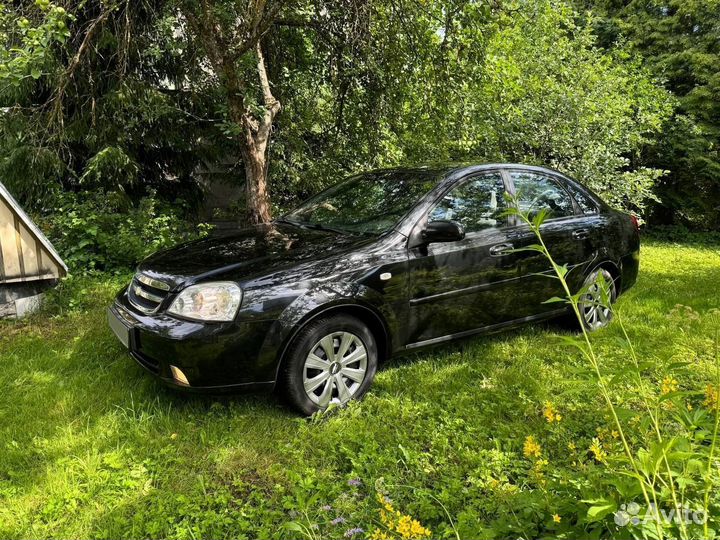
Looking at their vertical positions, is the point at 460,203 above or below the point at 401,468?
above

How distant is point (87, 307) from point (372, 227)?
314cm

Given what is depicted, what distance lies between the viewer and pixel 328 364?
303 cm

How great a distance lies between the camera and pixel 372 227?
3467 mm

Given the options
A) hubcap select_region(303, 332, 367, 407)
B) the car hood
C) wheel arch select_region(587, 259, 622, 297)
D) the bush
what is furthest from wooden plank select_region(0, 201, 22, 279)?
wheel arch select_region(587, 259, 622, 297)

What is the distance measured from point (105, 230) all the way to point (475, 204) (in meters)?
4.49

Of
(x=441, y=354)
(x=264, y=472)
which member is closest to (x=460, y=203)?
(x=441, y=354)

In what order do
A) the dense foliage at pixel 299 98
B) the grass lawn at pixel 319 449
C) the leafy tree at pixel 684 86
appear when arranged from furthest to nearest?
the leafy tree at pixel 684 86
the dense foliage at pixel 299 98
the grass lawn at pixel 319 449

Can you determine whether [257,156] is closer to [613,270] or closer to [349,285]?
[349,285]

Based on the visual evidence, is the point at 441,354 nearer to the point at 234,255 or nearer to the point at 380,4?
the point at 234,255

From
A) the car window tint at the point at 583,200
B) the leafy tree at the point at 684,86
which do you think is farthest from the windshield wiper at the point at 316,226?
the leafy tree at the point at 684,86

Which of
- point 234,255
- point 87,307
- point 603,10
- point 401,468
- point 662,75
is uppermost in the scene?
point 603,10

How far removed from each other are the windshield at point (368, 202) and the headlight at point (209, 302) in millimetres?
1050

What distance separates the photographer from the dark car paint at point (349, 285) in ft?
9.15

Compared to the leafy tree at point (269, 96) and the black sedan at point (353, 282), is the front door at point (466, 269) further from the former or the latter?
the leafy tree at point (269, 96)
